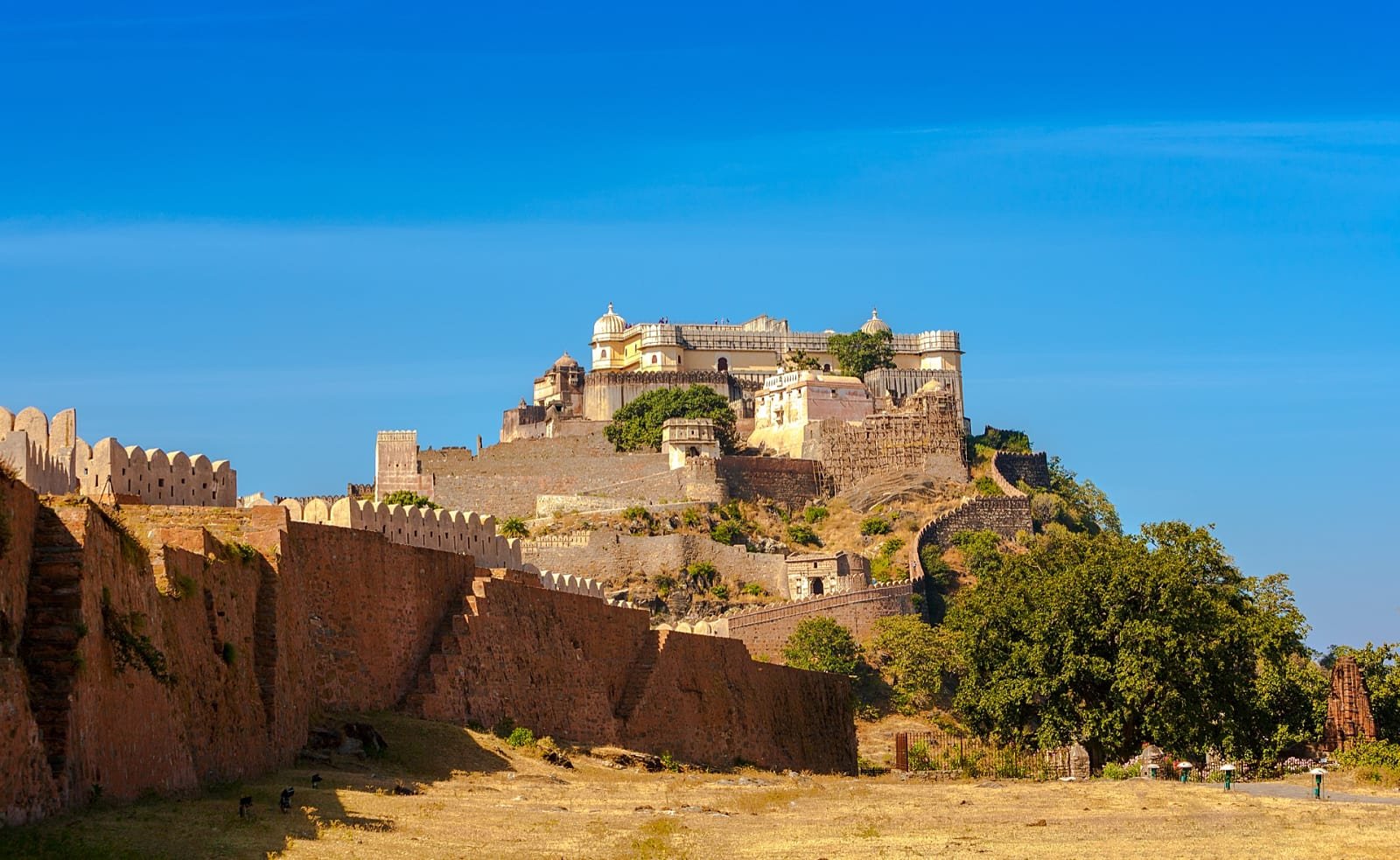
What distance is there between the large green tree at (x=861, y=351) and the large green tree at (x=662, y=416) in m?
8.01

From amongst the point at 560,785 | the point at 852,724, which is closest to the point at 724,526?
the point at 852,724

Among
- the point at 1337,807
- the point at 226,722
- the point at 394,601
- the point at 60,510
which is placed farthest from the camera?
the point at 394,601

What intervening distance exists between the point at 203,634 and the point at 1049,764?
22982 mm

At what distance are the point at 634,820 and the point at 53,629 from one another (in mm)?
7058

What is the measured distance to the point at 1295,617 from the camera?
1656 inches

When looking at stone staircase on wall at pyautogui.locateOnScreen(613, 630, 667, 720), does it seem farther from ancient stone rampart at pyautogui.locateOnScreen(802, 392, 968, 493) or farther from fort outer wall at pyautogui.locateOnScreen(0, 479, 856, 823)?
ancient stone rampart at pyautogui.locateOnScreen(802, 392, 968, 493)

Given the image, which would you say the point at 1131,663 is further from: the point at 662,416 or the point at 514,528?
the point at 662,416

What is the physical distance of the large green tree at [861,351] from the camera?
352ft

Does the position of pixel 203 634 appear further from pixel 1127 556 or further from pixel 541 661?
pixel 1127 556

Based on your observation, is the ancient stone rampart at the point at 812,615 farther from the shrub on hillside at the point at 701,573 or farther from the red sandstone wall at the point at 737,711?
the red sandstone wall at the point at 737,711

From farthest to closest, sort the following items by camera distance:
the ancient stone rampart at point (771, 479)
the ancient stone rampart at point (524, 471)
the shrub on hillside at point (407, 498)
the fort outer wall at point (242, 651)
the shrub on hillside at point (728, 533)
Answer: the ancient stone rampart at point (524, 471) → the ancient stone rampart at point (771, 479) → the shrub on hillside at point (407, 498) → the shrub on hillside at point (728, 533) → the fort outer wall at point (242, 651)

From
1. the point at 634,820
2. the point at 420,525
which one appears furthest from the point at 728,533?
the point at 634,820

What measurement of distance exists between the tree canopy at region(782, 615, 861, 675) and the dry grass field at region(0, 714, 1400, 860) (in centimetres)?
3922

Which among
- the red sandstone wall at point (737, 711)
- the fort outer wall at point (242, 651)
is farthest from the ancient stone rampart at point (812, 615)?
the fort outer wall at point (242, 651)
